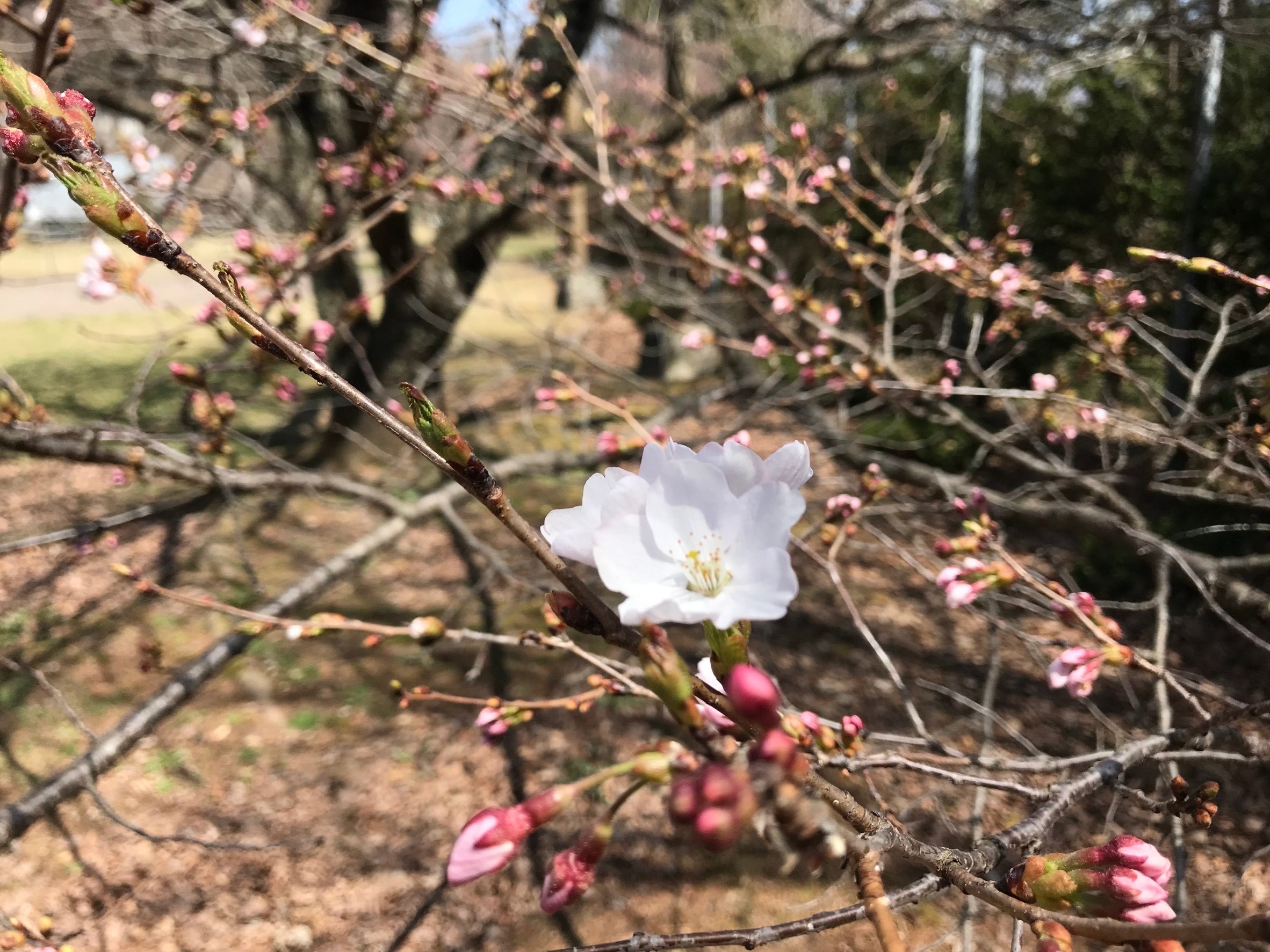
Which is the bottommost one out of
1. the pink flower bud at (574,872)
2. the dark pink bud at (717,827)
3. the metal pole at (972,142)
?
the pink flower bud at (574,872)

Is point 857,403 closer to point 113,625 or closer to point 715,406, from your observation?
point 715,406

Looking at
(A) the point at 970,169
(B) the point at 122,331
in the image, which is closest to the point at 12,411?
(A) the point at 970,169

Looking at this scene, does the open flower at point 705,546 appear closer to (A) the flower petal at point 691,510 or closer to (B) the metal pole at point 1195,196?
(A) the flower petal at point 691,510

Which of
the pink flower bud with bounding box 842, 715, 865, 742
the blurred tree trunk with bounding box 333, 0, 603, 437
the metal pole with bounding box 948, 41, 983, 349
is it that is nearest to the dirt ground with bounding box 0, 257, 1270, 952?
the pink flower bud with bounding box 842, 715, 865, 742

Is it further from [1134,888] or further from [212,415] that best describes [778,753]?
[212,415]

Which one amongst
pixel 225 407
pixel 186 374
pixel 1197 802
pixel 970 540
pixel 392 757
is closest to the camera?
pixel 1197 802

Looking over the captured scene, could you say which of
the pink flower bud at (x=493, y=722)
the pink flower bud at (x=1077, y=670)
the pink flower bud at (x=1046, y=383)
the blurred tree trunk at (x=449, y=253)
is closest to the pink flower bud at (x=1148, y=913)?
the pink flower bud at (x=1077, y=670)

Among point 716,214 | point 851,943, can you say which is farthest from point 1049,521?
point 716,214
